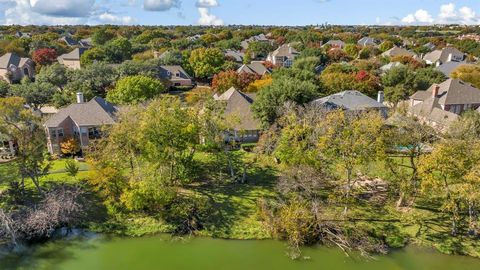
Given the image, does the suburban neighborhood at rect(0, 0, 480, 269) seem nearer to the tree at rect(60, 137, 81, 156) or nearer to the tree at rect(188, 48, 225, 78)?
the tree at rect(60, 137, 81, 156)

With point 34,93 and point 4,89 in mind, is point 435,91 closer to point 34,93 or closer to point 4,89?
point 34,93

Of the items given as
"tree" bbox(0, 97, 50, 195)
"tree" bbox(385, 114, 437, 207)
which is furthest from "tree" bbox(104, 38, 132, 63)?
"tree" bbox(385, 114, 437, 207)

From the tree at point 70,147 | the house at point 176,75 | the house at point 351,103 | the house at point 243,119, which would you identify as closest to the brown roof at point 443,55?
the house at point 351,103

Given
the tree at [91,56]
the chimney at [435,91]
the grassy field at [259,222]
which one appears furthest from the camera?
the tree at [91,56]

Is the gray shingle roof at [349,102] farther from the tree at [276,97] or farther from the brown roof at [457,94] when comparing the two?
the brown roof at [457,94]

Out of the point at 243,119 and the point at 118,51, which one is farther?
the point at 118,51

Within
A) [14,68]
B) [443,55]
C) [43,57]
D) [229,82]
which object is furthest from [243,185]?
[443,55]
